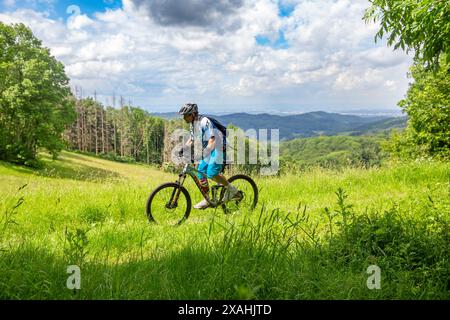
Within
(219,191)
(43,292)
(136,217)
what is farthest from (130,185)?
(43,292)

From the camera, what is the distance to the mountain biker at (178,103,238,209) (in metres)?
7.11

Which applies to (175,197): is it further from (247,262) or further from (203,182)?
(247,262)

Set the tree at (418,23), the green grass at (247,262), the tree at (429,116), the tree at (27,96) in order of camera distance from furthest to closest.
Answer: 1. the tree at (27,96)
2. the tree at (429,116)
3. the tree at (418,23)
4. the green grass at (247,262)

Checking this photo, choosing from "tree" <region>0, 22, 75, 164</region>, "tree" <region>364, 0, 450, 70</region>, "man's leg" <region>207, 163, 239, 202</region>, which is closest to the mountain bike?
"man's leg" <region>207, 163, 239, 202</region>

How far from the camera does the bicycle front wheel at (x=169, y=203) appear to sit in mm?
7242

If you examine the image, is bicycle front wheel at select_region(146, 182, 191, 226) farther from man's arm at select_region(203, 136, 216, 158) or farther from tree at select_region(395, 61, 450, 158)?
tree at select_region(395, 61, 450, 158)

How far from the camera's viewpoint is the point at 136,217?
7.64m

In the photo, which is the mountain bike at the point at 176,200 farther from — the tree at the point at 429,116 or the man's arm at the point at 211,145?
the tree at the point at 429,116

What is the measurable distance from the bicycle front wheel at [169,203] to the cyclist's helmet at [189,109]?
1.54 metres

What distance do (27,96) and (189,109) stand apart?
3948cm

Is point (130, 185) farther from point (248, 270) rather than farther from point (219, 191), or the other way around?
point (248, 270)

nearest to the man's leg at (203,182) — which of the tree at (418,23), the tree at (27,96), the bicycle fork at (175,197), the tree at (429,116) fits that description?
the bicycle fork at (175,197)

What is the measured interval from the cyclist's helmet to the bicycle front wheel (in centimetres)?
154

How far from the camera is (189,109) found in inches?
280
